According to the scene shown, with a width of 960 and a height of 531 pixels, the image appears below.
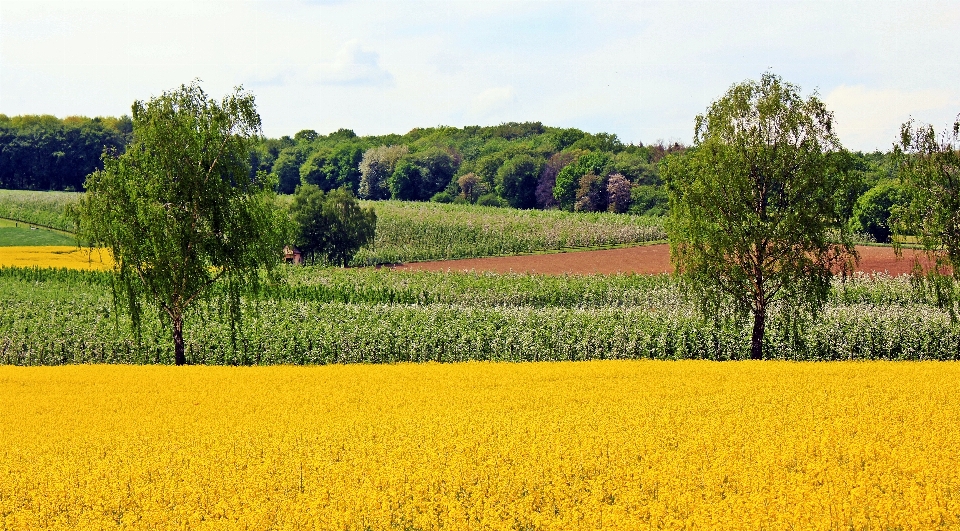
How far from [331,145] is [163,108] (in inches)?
6179

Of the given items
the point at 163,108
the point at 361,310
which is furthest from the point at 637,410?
the point at 361,310

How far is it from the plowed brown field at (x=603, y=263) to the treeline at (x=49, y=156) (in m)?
94.9

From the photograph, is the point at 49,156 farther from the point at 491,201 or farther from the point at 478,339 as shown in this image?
the point at 478,339

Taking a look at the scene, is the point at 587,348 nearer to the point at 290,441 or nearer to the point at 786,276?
the point at 786,276

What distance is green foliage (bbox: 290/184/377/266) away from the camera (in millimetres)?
70500

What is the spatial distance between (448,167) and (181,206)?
395ft

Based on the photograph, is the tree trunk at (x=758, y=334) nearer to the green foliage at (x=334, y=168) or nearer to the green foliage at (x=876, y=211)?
the green foliage at (x=876, y=211)

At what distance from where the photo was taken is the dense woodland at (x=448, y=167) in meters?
117

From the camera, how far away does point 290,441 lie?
15.9m

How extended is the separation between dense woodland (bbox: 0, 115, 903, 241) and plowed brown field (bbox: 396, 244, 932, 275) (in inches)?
1454

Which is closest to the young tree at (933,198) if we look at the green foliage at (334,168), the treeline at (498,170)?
the treeline at (498,170)

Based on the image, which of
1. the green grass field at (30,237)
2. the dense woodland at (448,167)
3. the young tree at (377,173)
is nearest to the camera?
the green grass field at (30,237)

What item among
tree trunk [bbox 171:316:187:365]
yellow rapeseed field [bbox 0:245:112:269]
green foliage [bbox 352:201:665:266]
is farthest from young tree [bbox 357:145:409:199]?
tree trunk [bbox 171:316:187:365]

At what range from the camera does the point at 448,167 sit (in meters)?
149
